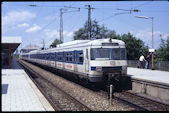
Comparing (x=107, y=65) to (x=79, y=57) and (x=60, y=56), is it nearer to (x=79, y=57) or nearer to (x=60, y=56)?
(x=79, y=57)

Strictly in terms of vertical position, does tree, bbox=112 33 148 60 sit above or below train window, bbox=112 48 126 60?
above

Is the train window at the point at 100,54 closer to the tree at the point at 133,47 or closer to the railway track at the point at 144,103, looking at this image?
the railway track at the point at 144,103

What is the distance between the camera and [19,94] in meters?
11.6

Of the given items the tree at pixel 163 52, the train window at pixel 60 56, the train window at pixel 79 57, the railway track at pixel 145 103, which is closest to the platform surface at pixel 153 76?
the railway track at pixel 145 103

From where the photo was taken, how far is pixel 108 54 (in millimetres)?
13312

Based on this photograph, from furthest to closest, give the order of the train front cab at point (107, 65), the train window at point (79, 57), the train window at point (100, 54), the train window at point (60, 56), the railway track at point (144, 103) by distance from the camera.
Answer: the train window at point (60, 56) < the train window at point (79, 57) < the train window at point (100, 54) < the train front cab at point (107, 65) < the railway track at point (144, 103)

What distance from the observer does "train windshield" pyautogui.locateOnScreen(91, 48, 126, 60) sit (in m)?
13.1

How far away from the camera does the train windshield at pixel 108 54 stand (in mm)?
13078

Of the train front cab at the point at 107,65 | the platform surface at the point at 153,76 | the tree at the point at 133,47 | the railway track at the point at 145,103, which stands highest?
the tree at the point at 133,47

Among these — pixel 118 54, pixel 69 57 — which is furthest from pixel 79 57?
pixel 118 54

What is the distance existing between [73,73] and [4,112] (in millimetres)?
8513

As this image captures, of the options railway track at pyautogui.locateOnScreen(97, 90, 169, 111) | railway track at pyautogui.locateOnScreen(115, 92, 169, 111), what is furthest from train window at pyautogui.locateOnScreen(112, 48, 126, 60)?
railway track at pyautogui.locateOnScreen(97, 90, 169, 111)

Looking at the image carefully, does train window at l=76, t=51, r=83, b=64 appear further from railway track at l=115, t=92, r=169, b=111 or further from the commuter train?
railway track at l=115, t=92, r=169, b=111

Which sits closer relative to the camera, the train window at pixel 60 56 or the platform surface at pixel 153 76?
the platform surface at pixel 153 76
